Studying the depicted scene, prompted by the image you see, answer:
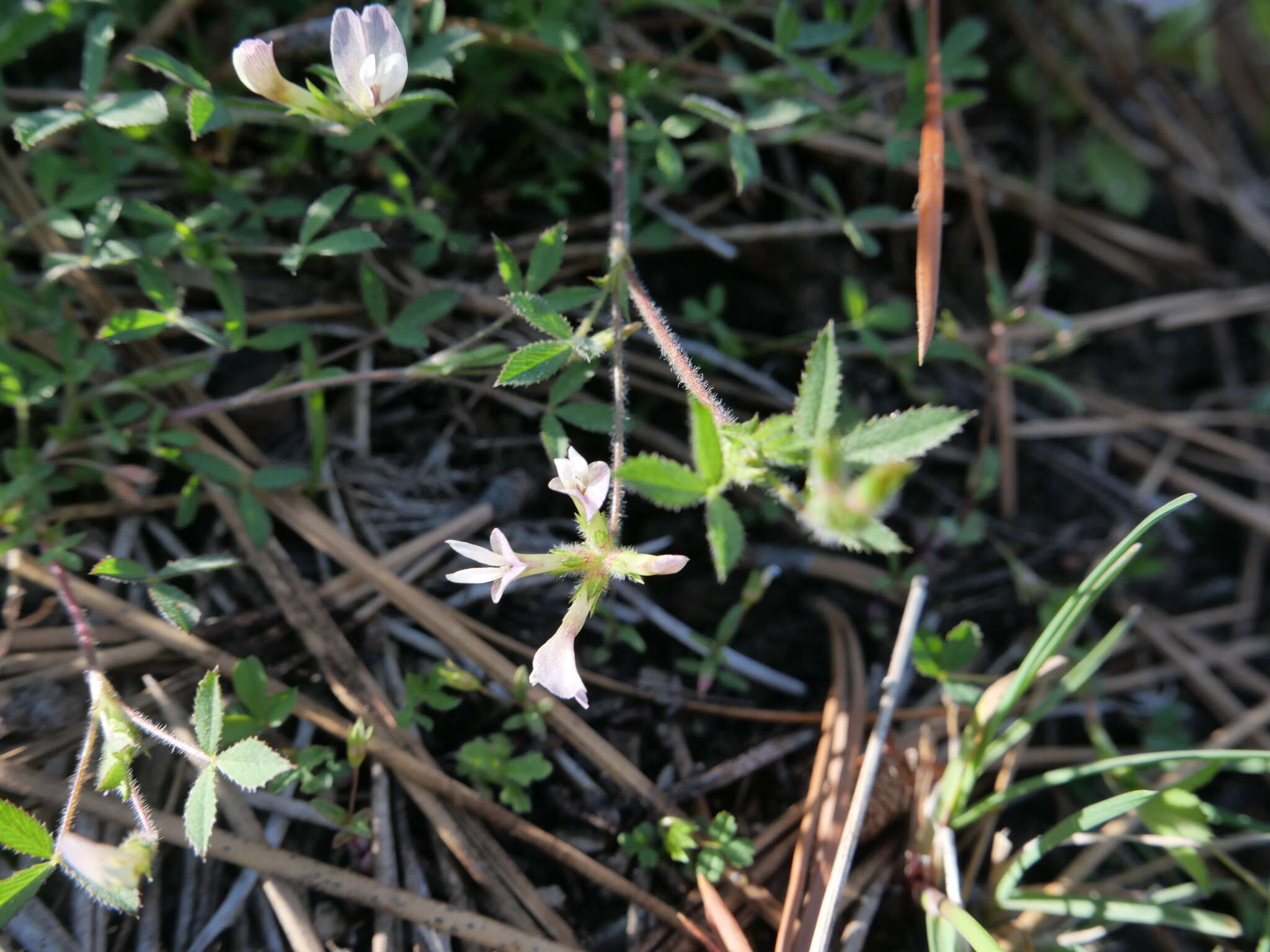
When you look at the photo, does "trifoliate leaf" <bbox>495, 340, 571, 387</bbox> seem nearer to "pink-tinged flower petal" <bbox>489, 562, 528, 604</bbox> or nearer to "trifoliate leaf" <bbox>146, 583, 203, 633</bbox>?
"pink-tinged flower petal" <bbox>489, 562, 528, 604</bbox>

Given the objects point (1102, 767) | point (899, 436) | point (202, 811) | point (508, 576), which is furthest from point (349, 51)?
point (1102, 767)

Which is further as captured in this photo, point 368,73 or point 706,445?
point 368,73

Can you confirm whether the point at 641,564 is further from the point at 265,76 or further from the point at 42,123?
the point at 42,123

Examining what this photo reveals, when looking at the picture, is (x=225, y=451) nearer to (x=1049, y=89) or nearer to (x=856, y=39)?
(x=856, y=39)

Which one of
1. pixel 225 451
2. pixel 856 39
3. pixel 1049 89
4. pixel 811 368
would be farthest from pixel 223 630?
pixel 1049 89

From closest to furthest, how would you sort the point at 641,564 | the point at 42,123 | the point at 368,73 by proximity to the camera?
the point at 641,564 → the point at 368,73 → the point at 42,123

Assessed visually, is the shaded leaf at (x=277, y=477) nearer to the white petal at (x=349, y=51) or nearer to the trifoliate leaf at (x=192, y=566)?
the trifoliate leaf at (x=192, y=566)
